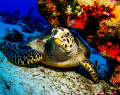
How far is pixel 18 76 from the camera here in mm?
2455

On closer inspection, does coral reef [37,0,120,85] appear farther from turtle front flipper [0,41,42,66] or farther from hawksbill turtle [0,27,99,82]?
turtle front flipper [0,41,42,66]

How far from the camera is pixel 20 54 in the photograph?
9.50ft

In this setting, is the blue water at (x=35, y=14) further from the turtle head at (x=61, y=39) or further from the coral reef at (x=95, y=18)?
the turtle head at (x=61, y=39)

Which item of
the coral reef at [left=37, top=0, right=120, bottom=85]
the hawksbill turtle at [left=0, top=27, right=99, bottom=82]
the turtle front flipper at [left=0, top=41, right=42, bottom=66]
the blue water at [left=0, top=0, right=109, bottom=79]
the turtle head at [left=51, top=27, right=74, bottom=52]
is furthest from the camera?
the blue water at [left=0, top=0, right=109, bottom=79]

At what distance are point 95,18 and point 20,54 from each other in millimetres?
2174

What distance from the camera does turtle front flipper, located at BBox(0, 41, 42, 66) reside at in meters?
2.77

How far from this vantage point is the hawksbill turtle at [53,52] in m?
2.62

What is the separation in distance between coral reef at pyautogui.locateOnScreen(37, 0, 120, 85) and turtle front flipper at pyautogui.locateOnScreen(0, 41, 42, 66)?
1.26 meters

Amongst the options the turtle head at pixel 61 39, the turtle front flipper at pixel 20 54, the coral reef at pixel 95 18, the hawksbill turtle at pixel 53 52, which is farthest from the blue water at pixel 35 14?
the turtle front flipper at pixel 20 54

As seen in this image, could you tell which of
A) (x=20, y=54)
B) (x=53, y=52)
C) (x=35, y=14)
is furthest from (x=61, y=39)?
(x=35, y=14)

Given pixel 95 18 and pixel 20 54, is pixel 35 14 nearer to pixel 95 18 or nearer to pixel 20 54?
pixel 20 54

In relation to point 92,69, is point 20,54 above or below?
above

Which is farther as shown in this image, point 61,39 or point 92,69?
point 92,69

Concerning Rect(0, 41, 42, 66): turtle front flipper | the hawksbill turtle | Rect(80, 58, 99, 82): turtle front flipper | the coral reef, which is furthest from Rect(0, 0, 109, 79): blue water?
Rect(0, 41, 42, 66): turtle front flipper
